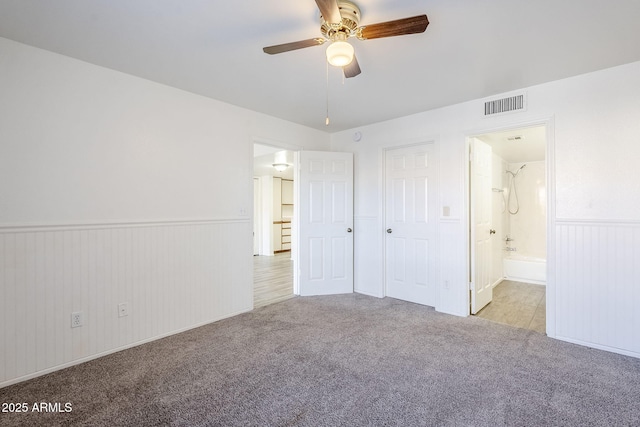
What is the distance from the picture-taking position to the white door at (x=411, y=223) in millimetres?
3836

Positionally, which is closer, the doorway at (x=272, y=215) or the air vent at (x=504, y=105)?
the air vent at (x=504, y=105)

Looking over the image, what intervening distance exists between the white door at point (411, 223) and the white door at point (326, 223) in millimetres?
585

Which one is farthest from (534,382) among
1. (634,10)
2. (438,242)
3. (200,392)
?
(634,10)

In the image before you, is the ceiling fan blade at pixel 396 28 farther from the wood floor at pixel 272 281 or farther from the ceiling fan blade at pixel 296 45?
the wood floor at pixel 272 281

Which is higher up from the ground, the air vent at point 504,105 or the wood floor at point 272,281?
the air vent at point 504,105

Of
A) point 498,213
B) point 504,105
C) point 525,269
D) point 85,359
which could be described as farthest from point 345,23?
point 525,269

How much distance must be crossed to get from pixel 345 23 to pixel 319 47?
506 millimetres

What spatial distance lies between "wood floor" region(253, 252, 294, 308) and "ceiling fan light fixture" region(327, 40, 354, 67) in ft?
10.2

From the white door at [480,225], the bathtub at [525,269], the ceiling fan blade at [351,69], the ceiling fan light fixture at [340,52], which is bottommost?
the bathtub at [525,269]

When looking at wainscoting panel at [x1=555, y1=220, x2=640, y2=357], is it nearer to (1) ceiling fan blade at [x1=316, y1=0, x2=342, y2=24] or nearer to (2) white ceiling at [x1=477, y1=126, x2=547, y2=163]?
(2) white ceiling at [x1=477, y1=126, x2=547, y2=163]

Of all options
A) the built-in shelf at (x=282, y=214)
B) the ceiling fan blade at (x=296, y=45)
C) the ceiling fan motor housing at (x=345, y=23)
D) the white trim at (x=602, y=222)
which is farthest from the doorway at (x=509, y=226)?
the built-in shelf at (x=282, y=214)

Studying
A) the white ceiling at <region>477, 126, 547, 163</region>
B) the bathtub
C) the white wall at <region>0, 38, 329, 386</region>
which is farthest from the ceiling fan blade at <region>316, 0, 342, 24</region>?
the bathtub

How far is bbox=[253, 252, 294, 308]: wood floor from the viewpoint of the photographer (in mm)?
4219

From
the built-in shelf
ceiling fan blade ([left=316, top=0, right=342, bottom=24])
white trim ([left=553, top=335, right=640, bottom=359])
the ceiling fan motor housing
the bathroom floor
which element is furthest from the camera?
the built-in shelf
